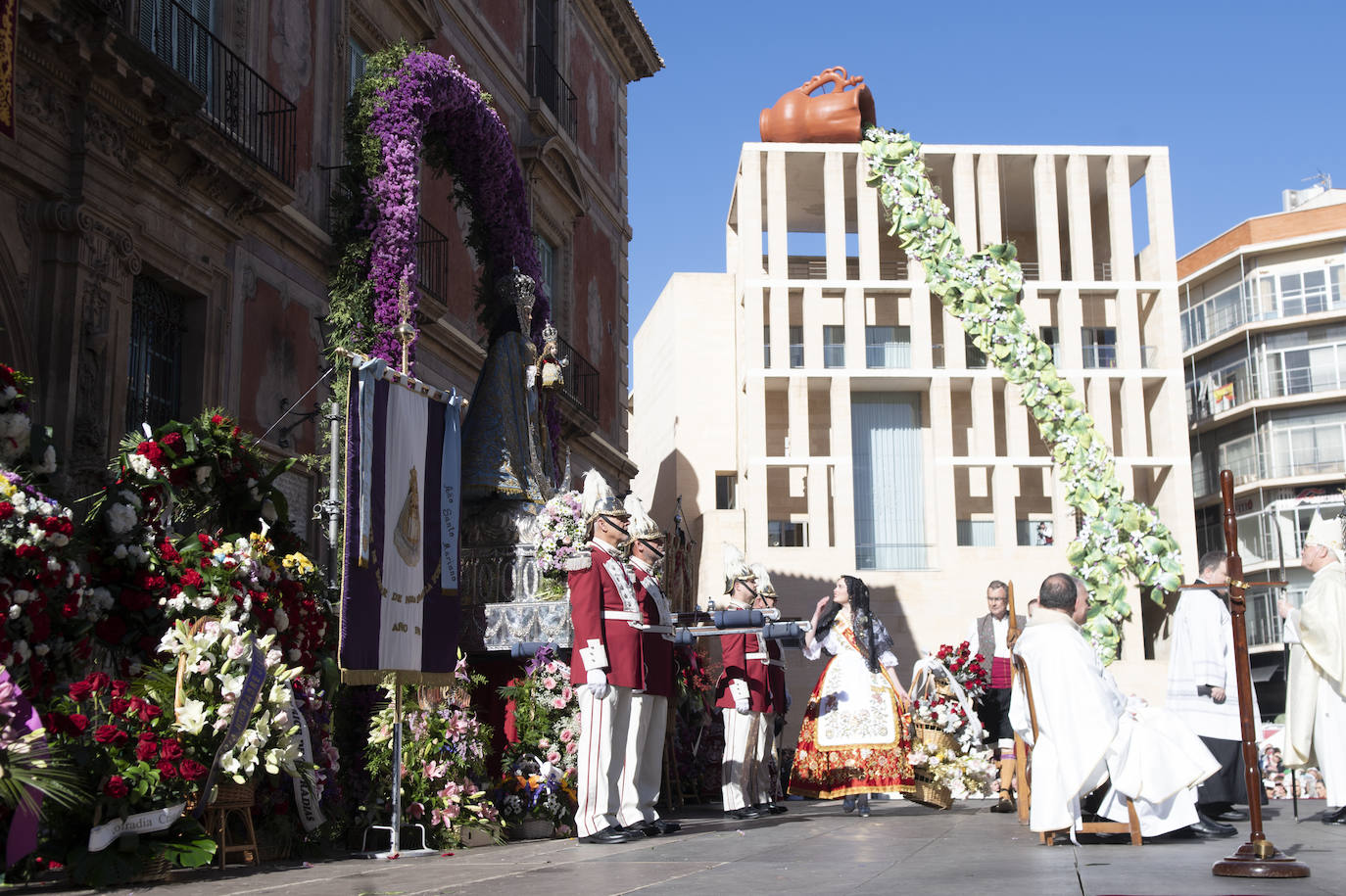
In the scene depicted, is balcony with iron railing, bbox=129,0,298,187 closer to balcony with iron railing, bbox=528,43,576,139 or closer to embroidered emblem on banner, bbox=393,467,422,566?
embroidered emblem on banner, bbox=393,467,422,566

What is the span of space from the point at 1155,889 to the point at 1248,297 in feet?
160

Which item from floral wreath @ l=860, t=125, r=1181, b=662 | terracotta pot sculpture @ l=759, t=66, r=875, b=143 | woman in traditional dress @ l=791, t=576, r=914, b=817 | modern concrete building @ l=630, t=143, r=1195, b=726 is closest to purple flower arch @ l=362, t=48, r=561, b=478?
woman in traditional dress @ l=791, t=576, r=914, b=817

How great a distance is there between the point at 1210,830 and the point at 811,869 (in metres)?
3.33

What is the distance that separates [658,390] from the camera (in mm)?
44031

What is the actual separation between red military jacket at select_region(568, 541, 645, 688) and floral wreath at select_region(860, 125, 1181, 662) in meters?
10.1

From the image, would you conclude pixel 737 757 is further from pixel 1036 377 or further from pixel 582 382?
pixel 582 382

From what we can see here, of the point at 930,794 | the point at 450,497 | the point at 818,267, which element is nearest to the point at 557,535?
the point at 450,497

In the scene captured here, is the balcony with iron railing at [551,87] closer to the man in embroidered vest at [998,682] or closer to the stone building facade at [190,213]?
the stone building facade at [190,213]

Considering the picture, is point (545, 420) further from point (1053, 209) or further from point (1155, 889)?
point (1053, 209)

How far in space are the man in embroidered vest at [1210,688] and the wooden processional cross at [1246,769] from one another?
128 inches

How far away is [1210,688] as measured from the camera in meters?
9.98

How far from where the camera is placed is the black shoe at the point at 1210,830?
27.9 ft

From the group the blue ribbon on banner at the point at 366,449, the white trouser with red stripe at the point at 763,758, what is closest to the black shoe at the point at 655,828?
the white trouser with red stripe at the point at 763,758

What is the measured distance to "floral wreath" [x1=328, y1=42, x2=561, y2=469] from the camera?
477 inches
